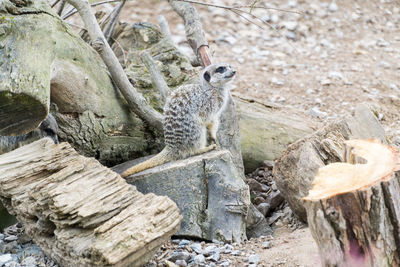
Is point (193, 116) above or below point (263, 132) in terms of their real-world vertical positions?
above

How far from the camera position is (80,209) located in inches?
86.2

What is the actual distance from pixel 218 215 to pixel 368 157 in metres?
1.05

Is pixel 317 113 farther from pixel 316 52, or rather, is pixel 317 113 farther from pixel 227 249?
pixel 227 249

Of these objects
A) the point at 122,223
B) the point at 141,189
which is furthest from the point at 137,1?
the point at 122,223

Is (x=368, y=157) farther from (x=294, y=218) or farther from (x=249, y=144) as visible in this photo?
(x=249, y=144)

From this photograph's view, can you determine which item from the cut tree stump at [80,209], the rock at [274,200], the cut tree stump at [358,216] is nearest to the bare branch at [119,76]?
the cut tree stump at [80,209]

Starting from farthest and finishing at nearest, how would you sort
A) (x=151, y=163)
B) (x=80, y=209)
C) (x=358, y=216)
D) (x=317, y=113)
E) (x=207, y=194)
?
(x=317, y=113) < (x=151, y=163) < (x=207, y=194) < (x=80, y=209) < (x=358, y=216)

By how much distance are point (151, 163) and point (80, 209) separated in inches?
37.4

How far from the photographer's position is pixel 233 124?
12.1 feet

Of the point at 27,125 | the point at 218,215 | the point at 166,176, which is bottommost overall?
the point at 218,215

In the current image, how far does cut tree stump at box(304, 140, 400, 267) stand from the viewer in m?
1.85

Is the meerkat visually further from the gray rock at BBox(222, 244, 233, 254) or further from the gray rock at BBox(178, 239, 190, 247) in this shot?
the gray rock at BBox(222, 244, 233, 254)

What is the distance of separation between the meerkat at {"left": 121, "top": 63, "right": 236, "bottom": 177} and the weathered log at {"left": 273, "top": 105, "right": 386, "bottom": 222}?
531 millimetres

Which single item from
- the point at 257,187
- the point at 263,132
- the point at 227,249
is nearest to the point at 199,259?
the point at 227,249
